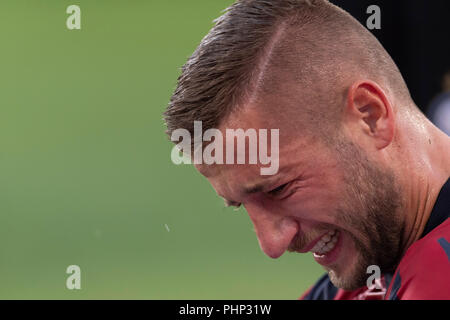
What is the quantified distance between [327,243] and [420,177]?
20cm

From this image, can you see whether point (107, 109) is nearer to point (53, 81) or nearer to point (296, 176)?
point (53, 81)

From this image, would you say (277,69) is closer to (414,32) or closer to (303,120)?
(303,120)

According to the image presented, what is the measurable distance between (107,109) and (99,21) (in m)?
0.47

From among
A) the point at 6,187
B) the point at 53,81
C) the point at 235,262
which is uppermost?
the point at 53,81

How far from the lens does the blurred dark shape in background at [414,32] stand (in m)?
2.92

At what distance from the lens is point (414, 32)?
116 inches

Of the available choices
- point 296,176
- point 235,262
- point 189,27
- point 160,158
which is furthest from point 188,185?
point 296,176

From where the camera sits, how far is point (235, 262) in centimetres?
334

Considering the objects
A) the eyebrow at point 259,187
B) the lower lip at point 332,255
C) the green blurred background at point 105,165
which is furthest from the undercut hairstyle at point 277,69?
the green blurred background at point 105,165

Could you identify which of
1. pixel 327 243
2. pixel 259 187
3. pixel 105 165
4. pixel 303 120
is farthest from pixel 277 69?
pixel 105 165

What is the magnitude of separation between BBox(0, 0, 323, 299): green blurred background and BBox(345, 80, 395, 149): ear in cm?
232

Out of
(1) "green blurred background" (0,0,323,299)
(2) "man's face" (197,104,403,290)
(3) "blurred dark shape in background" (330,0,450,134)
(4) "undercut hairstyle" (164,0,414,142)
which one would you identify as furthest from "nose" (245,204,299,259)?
(1) "green blurred background" (0,0,323,299)
